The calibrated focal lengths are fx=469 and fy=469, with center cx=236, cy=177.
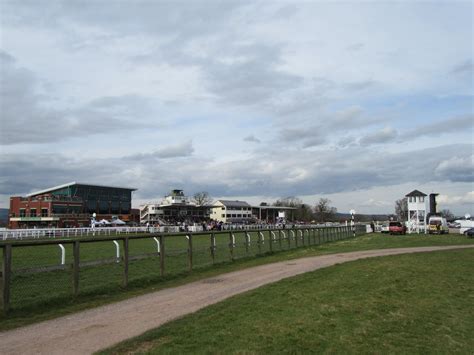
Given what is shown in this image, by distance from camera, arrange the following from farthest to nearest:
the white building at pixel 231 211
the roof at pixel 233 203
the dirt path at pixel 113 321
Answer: the roof at pixel 233 203
the white building at pixel 231 211
the dirt path at pixel 113 321

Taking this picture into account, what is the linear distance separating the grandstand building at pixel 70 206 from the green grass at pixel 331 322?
9051cm

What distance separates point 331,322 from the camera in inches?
289

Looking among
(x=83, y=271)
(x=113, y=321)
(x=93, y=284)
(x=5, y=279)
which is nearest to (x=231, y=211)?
(x=83, y=271)

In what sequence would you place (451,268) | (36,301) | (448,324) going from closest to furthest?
(448,324), (36,301), (451,268)

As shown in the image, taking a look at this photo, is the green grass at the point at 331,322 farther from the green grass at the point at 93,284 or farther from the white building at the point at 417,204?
the white building at the point at 417,204

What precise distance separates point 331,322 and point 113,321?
3598mm

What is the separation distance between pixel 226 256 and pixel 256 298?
975 centimetres

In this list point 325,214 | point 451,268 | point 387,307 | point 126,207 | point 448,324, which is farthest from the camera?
point 325,214

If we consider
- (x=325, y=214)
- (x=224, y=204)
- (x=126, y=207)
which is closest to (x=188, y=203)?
(x=224, y=204)

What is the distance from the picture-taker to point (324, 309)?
323 inches

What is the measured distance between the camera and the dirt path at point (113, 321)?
643 cm

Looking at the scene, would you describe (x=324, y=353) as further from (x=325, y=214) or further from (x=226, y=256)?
(x=325, y=214)

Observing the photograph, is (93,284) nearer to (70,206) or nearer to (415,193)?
(415,193)

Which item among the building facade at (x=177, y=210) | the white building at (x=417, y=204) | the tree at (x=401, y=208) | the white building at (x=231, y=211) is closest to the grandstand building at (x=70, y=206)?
the building facade at (x=177, y=210)
